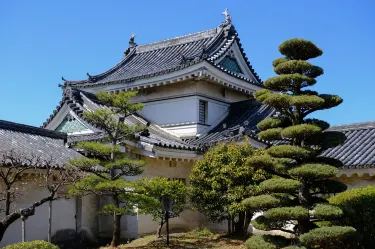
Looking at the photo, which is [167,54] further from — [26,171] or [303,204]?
[303,204]

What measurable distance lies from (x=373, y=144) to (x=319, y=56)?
6.45 metres

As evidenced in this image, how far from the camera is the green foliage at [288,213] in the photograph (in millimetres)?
10398

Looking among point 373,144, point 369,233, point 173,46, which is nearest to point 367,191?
point 369,233

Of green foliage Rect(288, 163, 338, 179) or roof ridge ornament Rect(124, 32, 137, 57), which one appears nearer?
green foliage Rect(288, 163, 338, 179)

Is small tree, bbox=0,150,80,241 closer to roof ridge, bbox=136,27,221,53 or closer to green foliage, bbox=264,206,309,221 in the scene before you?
green foliage, bbox=264,206,309,221

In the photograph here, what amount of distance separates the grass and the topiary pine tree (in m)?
3.48

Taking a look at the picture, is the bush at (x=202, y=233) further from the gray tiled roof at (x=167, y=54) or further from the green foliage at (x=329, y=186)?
the gray tiled roof at (x=167, y=54)

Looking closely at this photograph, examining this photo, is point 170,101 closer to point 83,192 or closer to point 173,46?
point 173,46

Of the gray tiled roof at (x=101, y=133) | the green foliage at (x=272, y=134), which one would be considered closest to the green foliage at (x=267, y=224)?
the green foliage at (x=272, y=134)

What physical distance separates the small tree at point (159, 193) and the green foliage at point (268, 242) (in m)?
4.07

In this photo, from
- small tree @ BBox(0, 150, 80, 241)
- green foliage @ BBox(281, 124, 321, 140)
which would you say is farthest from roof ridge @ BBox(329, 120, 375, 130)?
small tree @ BBox(0, 150, 80, 241)

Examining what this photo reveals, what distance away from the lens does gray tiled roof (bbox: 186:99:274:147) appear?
62.1 feet

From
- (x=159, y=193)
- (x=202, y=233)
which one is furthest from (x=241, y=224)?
(x=159, y=193)

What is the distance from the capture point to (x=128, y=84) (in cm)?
2195
